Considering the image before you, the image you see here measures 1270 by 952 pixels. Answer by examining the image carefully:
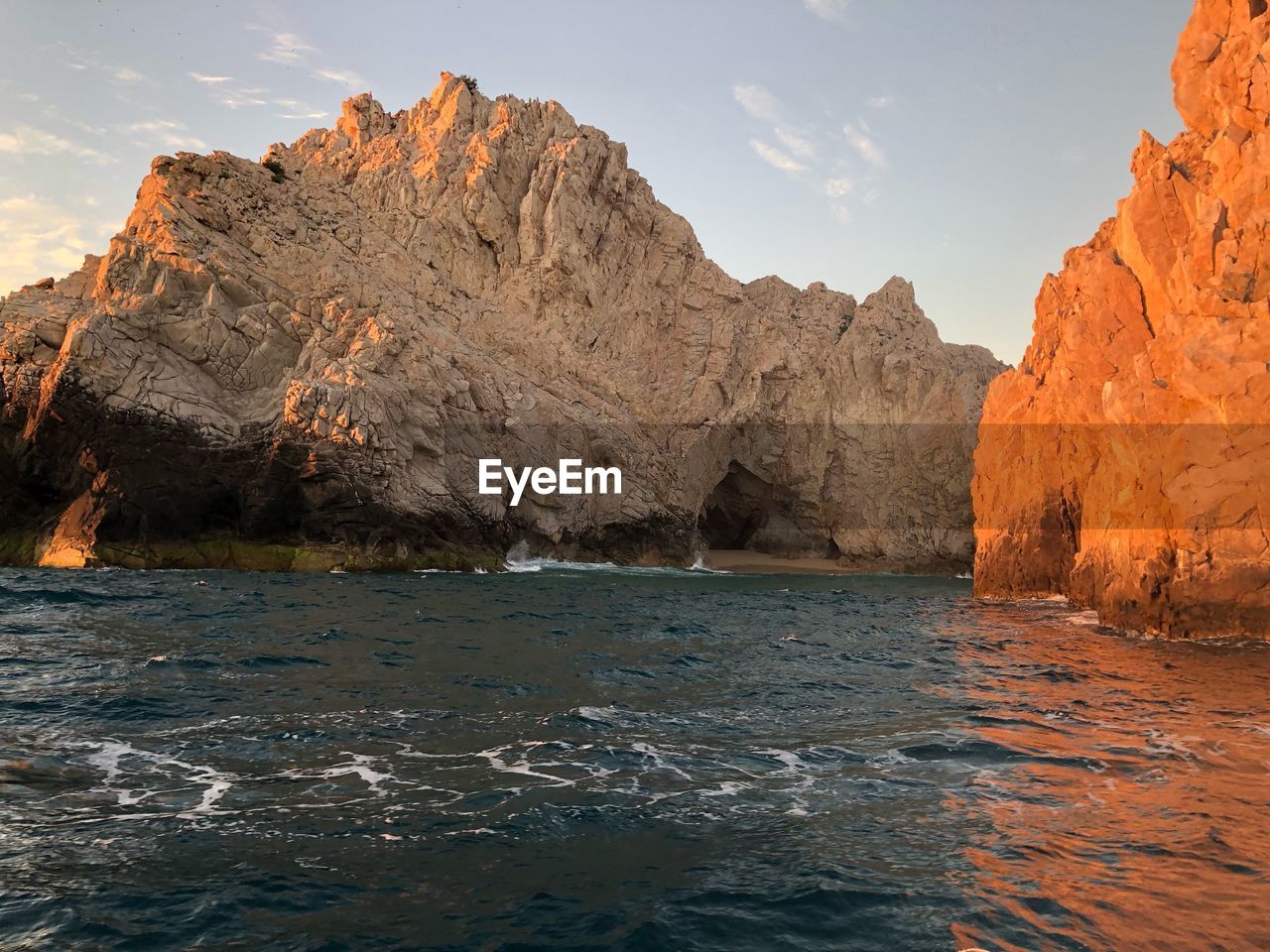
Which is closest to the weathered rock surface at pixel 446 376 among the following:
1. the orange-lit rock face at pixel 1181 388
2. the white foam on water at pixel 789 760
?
the orange-lit rock face at pixel 1181 388

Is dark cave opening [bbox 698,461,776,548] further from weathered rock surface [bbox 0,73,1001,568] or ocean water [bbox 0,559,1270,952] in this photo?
ocean water [bbox 0,559,1270,952]

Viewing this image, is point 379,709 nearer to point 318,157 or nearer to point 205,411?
point 205,411

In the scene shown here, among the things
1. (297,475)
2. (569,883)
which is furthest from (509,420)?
(569,883)

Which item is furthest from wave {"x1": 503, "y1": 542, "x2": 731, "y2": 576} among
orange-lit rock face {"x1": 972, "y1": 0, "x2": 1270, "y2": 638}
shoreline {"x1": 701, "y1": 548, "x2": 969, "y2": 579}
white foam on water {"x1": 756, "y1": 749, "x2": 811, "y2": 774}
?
white foam on water {"x1": 756, "y1": 749, "x2": 811, "y2": 774}

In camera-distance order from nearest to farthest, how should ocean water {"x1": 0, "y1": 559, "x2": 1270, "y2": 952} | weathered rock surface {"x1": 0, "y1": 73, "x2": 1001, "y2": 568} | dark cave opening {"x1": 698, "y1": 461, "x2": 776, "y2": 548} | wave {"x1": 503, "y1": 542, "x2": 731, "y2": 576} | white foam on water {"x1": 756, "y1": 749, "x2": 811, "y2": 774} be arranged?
1. ocean water {"x1": 0, "y1": 559, "x2": 1270, "y2": 952}
2. white foam on water {"x1": 756, "y1": 749, "x2": 811, "y2": 774}
3. weathered rock surface {"x1": 0, "y1": 73, "x2": 1001, "y2": 568}
4. wave {"x1": 503, "y1": 542, "x2": 731, "y2": 576}
5. dark cave opening {"x1": 698, "y1": 461, "x2": 776, "y2": 548}

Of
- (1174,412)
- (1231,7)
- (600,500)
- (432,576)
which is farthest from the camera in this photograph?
(600,500)
